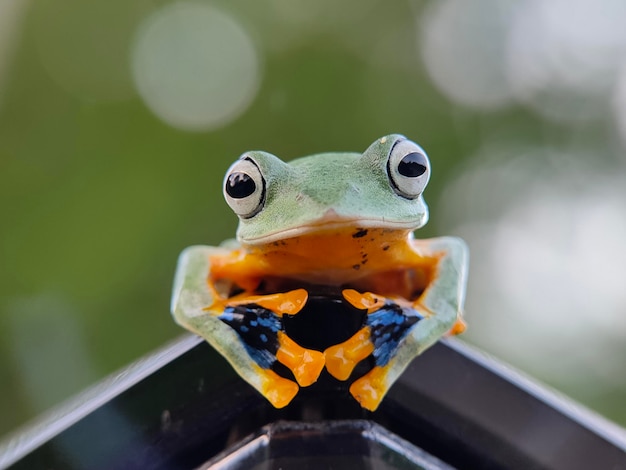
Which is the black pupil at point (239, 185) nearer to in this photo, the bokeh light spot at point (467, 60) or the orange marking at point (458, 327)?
the orange marking at point (458, 327)

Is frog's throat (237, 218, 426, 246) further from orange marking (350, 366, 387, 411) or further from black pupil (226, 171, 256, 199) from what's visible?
orange marking (350, 366, 387, 411)

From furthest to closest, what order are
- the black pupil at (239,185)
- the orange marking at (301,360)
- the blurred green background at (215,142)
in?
the blurred green background at (215,142) → the black pupil at (239,185) → the orange marking at (301,360)

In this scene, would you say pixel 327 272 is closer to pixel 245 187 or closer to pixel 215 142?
pixel 245 187

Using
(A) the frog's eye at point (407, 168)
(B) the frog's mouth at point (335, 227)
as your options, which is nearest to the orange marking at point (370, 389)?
(B) the frog's mouth at point (335, 227)

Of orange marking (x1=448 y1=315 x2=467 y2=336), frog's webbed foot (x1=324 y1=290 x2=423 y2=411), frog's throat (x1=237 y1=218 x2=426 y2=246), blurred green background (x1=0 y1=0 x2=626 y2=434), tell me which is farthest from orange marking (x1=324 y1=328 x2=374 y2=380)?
blurred green background (x1=0 y1=0 x2=626 y2=434)

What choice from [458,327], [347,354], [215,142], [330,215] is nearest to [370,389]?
[347,354]
